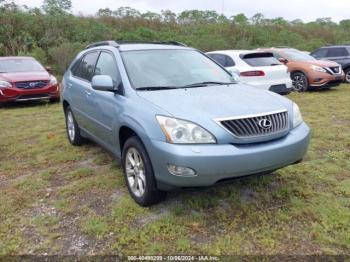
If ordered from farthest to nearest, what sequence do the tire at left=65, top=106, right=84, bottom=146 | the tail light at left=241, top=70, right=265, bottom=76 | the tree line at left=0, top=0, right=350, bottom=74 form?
1. the tree line at left=0, top=0, right=350, bottom=74
2. the tail light at left=241, top=70, right=265, bottom=76
3. the tire at left=65, top=106, right=84, bottom=146

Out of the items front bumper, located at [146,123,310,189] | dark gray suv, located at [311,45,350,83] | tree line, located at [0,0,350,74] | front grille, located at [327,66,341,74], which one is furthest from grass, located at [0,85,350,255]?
tree line, located at [0,0,350,74]

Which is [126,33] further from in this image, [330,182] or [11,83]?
[330,182]

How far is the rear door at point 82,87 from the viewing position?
5188mm

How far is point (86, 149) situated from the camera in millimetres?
6012

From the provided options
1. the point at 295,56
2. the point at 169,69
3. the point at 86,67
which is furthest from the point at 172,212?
the point at 295,56

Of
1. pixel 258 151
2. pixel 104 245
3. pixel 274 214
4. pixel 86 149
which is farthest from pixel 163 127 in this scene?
pixel 86 149

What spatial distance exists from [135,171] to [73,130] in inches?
100

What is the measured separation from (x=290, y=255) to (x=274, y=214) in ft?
2.11

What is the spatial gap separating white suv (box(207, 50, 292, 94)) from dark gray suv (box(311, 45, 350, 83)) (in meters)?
5.49

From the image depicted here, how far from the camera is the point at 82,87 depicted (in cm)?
536

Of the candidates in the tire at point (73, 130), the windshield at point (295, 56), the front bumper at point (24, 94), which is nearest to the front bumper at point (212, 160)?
the tire at point (73, 130)

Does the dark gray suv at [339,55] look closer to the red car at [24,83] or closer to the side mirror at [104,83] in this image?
the red car at [24,83]

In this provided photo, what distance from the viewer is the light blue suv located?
3.32 metres

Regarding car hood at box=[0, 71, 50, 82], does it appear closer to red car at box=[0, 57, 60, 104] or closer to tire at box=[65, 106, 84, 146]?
red car at box=[0, 57, 60, 104]
